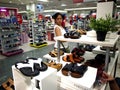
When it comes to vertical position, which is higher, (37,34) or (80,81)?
(37,34)

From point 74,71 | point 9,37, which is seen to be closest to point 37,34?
point 9,37

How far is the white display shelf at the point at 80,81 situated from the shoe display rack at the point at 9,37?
5.16 metres

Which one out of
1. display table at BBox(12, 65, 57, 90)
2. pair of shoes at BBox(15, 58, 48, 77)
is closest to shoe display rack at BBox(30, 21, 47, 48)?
display table at BBox(12, 65, 57, 90)

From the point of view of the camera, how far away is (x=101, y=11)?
2.42 m

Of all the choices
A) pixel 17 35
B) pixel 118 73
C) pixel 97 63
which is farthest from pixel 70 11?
pixel 97 63

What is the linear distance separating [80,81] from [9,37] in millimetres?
5814

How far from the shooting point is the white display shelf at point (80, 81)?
4.05ft

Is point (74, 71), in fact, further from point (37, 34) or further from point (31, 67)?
point (37, 34)

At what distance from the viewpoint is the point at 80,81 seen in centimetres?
128

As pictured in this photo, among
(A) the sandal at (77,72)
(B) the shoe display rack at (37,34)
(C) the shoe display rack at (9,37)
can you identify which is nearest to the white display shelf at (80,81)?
(A) the sandal at (77,72)

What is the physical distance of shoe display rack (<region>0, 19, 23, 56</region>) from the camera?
5.89 m

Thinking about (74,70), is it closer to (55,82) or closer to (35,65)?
(55,82)

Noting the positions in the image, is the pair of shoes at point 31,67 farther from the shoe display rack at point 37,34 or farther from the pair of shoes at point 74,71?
the shoe display rack at point 37,34

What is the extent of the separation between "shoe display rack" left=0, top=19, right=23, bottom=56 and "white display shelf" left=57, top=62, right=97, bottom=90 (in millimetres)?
5159
